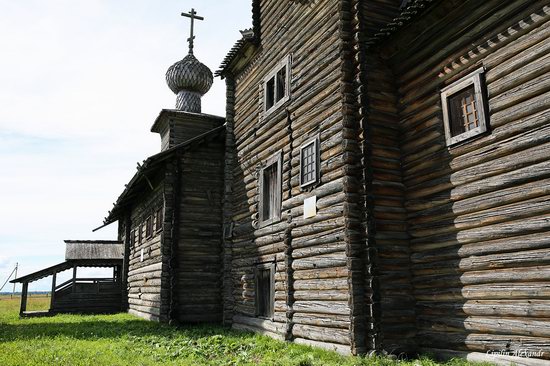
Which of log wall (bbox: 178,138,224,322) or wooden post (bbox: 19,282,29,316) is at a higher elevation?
log wall (bbox: 178,138,224,322)

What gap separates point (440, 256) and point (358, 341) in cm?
218

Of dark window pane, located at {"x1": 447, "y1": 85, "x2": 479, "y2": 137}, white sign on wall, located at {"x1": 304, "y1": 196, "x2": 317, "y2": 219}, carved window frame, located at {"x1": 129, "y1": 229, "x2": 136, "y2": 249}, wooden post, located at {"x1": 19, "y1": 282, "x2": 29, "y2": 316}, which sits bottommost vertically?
wooden post, located at {"x1": 19, "y1": 282, "x2": 29, "y2": 316}

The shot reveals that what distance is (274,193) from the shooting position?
529 inches

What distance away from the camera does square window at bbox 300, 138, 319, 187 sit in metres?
10.9

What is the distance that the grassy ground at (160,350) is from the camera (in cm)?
902

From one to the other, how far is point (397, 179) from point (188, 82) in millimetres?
15545

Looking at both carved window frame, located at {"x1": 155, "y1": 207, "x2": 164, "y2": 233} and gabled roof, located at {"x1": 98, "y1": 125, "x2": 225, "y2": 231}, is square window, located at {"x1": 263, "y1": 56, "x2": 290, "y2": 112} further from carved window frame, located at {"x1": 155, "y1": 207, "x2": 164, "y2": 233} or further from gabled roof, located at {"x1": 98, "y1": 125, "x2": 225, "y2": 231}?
carved window frame, located at {"x1": 155, "y1": 207, "x2": 164, "y2": 233}

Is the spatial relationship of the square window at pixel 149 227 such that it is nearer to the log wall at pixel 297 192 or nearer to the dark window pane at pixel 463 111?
the log wall at pixel 297 192

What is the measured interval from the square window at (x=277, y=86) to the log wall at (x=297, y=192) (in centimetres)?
25

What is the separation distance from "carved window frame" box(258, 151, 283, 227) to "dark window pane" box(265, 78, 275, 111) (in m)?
1.83

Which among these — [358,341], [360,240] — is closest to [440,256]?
[360,240]

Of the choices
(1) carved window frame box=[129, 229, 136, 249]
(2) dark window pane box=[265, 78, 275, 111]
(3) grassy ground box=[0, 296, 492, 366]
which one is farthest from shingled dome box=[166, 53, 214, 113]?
(3) grassy ground box=[0, 296, 492, 366]

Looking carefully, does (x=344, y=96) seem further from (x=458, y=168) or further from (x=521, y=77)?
(x=521, y=77)

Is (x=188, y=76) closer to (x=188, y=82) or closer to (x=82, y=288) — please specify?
(x=188, y=82)
